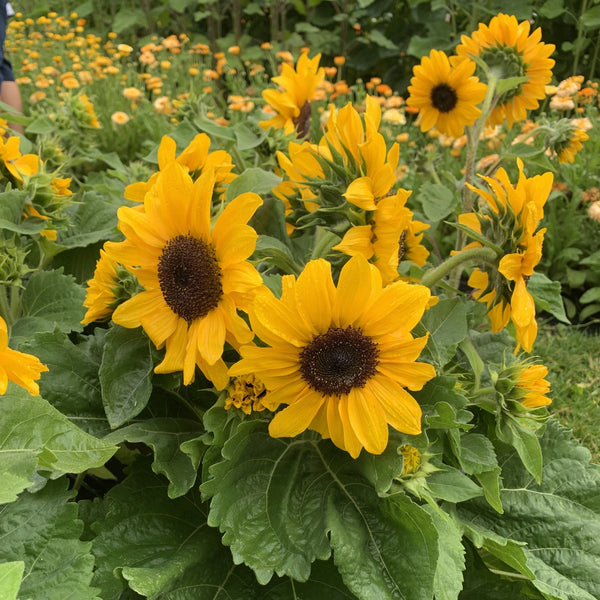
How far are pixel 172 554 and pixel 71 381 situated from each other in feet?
1.06

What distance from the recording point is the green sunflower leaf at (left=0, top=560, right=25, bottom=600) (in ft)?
1.91

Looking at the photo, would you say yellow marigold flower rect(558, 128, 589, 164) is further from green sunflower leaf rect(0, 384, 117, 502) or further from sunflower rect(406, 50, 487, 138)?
green sunflower leaf rect(0, 384, 117, 502)

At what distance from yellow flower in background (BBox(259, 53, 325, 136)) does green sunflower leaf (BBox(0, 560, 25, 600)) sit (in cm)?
100

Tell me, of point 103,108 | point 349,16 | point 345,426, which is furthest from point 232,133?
point 349,16

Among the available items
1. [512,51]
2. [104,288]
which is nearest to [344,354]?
[104,288]

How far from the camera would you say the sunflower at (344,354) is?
0.80 meters

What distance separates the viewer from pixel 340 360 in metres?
0.83

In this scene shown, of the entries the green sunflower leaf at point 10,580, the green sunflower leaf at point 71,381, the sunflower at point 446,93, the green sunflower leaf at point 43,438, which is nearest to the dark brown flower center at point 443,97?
the sunflower at point 446,93

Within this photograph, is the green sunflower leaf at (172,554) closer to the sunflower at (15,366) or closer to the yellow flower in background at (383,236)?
the sunflower at (15,366)

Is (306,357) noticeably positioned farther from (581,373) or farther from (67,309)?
(581,373)

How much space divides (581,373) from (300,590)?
1633mm

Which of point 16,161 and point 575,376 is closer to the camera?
point 16,161

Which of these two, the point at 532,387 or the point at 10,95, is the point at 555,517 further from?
the point at 10,95

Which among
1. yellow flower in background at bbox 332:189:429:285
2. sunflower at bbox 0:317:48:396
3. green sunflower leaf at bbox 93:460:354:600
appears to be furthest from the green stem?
sunflower at bbox 0:317:48:396
